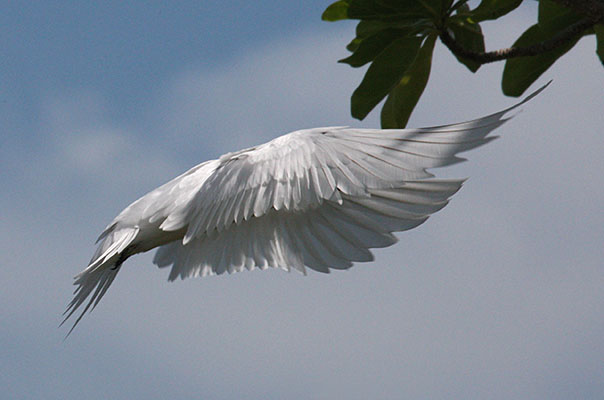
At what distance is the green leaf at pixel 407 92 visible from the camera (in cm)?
337

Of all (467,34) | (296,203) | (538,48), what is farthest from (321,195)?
(538,48)

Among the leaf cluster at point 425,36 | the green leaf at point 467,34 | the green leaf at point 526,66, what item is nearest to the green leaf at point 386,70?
the leaf cluster at point 425,36

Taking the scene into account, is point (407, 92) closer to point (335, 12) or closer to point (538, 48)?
point (335, 12)

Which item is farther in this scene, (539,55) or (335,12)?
(335,12)

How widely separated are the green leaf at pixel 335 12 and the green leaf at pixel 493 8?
1.74 feet

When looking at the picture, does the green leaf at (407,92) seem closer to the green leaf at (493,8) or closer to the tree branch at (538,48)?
the green leaf at (493,8)

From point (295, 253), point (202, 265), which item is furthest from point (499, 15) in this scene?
point (202, 265)

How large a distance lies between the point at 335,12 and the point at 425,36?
1.33 feet

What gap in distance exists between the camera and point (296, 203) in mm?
3283

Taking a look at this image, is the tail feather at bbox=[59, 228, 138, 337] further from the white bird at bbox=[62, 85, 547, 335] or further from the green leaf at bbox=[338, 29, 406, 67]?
the green leaf at bbox=[338, 29, 406, 67]

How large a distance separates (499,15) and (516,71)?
229 mm

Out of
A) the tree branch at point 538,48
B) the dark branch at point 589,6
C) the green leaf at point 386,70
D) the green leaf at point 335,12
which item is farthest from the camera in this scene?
the green leaf at point 335,12

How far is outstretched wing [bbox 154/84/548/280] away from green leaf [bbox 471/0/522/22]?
20.1 inches

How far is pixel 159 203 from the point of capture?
363 cm
